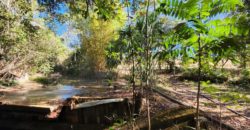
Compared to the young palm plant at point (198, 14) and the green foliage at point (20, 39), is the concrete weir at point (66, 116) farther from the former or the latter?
the green foliage at point (20, 39)

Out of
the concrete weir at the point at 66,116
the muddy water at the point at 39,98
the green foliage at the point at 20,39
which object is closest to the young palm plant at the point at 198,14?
the concrete weir at the point at 66,116

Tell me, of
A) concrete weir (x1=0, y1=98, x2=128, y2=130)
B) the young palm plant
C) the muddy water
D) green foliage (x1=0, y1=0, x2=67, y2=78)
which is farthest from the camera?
green foliage (x1=0, y1=0, x2=67, y2=78)

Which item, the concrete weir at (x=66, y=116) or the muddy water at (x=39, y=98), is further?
the muddy water at (x=39, y=98)

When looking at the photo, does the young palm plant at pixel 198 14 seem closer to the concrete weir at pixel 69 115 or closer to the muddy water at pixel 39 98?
the concrete weir at pixel 69 115

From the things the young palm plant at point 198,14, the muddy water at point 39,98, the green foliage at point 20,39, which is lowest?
the muddy water at point 39,98

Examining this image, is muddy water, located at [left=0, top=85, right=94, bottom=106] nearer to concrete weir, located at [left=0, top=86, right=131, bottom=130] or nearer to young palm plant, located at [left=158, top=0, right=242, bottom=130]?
concrete weir, located at [left=0, top=86, right=131, bottom=130]

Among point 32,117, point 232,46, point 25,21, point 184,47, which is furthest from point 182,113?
point 25,21

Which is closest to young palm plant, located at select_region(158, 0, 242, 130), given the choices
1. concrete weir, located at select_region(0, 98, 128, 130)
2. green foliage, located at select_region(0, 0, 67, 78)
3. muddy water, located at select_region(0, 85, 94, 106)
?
concrete weir, located at select_region(0, 98, 128, 130)

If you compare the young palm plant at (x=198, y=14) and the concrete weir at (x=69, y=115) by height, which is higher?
the young palm plant at (x=198, y=14)

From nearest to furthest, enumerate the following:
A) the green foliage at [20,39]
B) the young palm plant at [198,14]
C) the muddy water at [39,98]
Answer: the young palm plant at [198,14] → the muddy water at [39,98] → the green foliage at [20,39]

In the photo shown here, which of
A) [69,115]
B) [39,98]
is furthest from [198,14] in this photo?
[39,98]

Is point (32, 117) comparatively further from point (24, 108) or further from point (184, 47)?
point (184, 47)

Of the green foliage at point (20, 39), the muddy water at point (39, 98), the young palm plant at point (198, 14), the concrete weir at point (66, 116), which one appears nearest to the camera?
the young palm plant at point (198, 14)

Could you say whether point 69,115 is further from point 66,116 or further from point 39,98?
point 39,98
